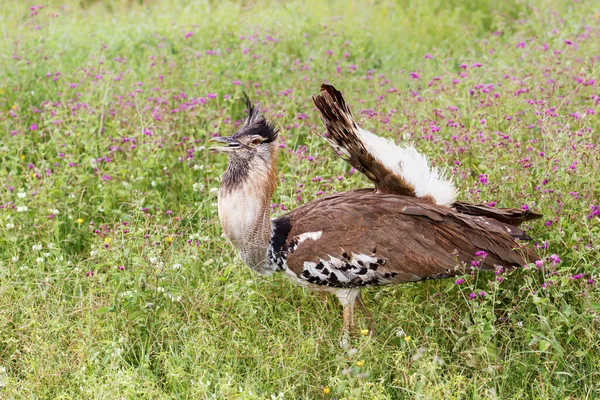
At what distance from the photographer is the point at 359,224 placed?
4.05 m

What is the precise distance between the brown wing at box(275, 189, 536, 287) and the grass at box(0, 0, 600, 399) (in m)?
0.18

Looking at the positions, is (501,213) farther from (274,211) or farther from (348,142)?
(274,211)

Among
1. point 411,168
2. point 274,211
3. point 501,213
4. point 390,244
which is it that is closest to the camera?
point 390,244

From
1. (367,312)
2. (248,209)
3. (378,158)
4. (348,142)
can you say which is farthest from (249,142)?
(367,312)

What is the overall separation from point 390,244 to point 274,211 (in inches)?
44.2

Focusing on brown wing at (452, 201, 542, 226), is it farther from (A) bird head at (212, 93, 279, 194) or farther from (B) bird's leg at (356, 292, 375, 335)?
(A) bird head at (212, 93, 279, 194)

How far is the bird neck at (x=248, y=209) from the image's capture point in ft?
13.5

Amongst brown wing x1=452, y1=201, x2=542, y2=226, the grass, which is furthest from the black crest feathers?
brown wing x1=452, y1=201, x2=542, y2=226

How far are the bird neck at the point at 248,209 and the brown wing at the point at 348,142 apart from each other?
39 cm

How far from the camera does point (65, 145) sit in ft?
17.6

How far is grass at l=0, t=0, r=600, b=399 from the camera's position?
3.82m

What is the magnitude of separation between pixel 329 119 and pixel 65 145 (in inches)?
80.6

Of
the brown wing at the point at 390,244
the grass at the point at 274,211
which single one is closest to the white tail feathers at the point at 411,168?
the brown wing at the point at 390,244

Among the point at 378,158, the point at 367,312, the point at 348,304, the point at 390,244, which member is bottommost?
the point at 367,312
